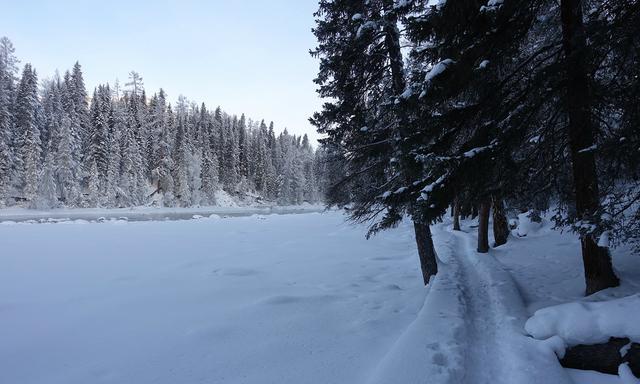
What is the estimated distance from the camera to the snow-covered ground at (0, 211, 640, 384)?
4.55 metres

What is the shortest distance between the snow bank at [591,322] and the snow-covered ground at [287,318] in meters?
0.16

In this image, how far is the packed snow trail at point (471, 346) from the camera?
13.6 ft

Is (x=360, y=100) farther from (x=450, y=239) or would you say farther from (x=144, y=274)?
(x=450, y=239)

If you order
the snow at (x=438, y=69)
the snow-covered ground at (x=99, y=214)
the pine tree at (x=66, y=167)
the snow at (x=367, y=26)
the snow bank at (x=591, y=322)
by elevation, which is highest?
the pine tree at (x=66, y=167)

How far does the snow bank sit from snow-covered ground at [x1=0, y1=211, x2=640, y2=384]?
0.54 feet

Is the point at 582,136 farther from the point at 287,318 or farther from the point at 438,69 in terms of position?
the point at 287,318

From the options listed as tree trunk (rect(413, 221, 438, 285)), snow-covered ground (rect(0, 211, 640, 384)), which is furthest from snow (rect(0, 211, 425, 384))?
tree trunk (rect(413, 221, 438, 285))

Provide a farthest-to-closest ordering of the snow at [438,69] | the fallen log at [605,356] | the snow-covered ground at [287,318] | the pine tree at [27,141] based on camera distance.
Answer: the pine tree at [27,141] → the snow at [438,69] → the snow-covered ground at [287,318] → the fallen log at [605,356]

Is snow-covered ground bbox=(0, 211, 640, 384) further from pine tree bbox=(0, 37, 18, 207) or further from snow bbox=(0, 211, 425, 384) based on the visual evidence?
pine tree bbox=(0, 37, 18, 207)

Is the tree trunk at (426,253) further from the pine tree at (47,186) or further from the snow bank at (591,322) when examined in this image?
the pine tree at (47,186)

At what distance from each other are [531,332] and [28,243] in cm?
2040

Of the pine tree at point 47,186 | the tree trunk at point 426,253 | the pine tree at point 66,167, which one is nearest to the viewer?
the tree trunk at point 426,253

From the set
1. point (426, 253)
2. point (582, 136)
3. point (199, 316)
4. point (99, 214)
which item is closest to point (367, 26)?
point (582, 136)

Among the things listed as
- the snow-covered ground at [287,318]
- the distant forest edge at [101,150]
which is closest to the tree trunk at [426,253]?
the snow-covered ground at [287,318]
